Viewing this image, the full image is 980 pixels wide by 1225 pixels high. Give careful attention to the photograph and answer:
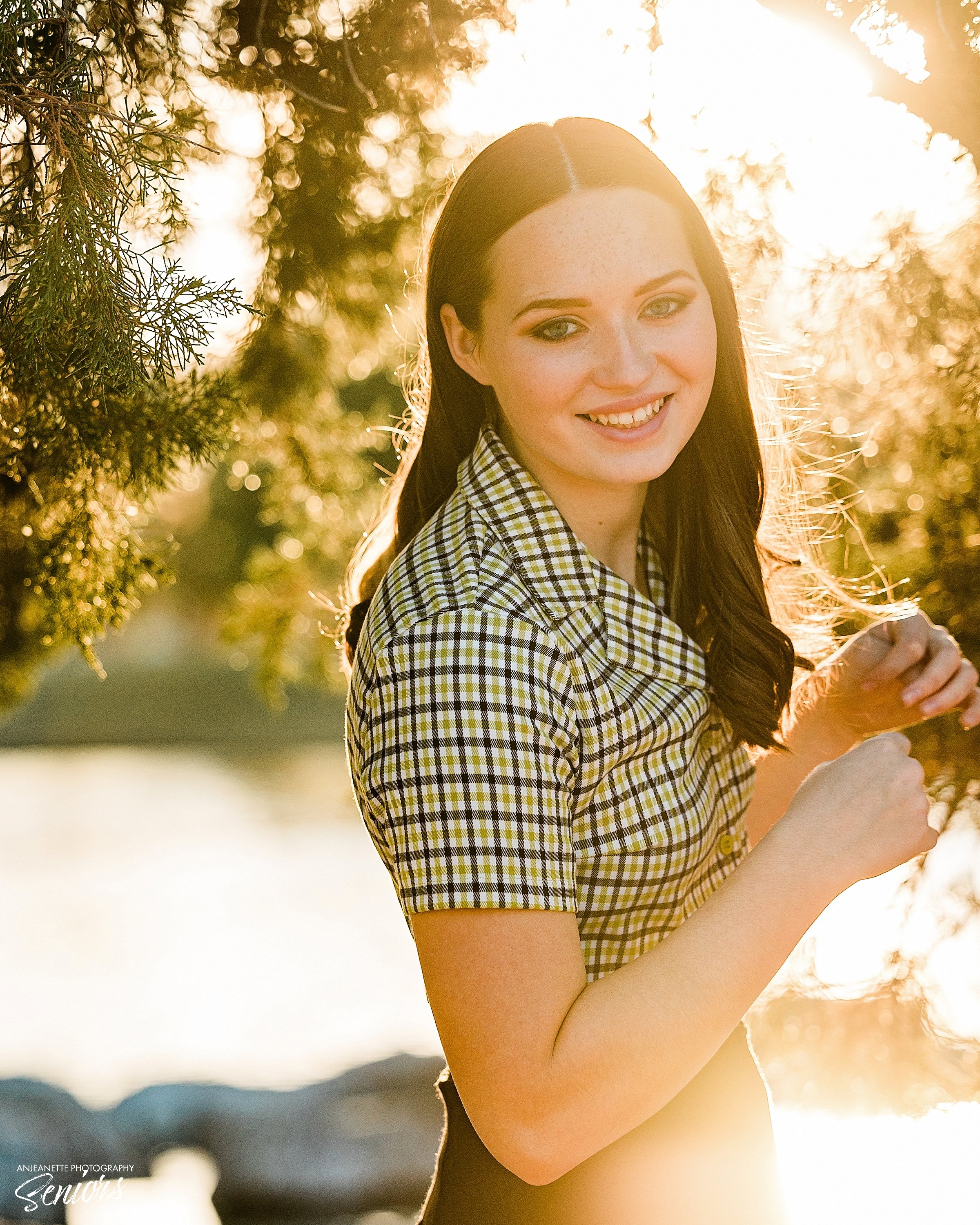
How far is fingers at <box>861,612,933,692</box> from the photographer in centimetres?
157

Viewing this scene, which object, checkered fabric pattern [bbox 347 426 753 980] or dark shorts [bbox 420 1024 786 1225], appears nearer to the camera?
checkered fabric pattern [bbox 347 426 753 980]

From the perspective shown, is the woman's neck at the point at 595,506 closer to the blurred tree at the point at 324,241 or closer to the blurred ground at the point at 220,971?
the blurred tree at the point at 324,241

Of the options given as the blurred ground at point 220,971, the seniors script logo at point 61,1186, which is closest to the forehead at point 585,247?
the blurred ground at point 220,971

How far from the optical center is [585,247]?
4.15ft

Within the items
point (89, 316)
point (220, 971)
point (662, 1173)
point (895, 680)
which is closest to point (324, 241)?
point (89, 316)

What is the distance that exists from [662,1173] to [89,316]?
47.2 inches

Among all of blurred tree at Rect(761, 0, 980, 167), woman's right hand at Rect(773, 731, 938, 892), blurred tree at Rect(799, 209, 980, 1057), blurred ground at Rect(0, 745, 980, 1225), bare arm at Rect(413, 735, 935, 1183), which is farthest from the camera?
blurred ground at Rect(0, 745, 980, 1225)

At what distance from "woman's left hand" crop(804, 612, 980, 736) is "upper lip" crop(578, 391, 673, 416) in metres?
0.56

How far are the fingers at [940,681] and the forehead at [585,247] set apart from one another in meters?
0.68

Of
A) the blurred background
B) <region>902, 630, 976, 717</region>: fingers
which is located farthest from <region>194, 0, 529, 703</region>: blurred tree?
<region>902, 630, 976, 717</region>: fingers

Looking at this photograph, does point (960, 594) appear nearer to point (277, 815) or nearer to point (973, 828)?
point (973, 828)

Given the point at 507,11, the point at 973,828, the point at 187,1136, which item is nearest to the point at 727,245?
the point at 507,11

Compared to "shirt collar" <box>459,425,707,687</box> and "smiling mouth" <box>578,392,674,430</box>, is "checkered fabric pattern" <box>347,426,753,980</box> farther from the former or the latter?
"smiling mouth" <box>578,392,674,430</box>

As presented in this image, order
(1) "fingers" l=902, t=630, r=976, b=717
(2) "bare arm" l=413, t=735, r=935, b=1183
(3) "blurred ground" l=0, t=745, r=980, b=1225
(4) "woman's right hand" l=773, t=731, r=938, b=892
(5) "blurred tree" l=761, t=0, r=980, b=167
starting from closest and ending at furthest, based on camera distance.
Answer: (2) "bare arm" l=413, t=735, r=935, b=1183 < (4) "woman's right hand" l=773, t=731, r=938, b=892 < (5) "blurred tree" l=761, t=0, r=980, b=167 < (1) "fingers" l=902, t=630, r=976, b=717 < (3) "blurred ground" l=0, t=745, r=980, b=1225
